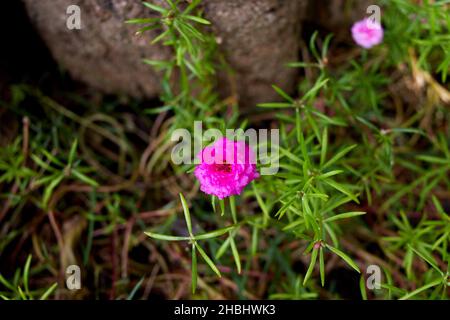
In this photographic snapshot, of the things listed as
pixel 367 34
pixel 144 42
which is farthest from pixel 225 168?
pixel 367 34

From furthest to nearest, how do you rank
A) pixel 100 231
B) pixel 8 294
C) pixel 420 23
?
pixel 100 231 → pixel 420 23 → pixel 8 294

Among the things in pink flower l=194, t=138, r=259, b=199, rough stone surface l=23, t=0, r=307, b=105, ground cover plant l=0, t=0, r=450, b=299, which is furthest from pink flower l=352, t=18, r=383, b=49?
pink flower l=194, t=138, r=259, b=199

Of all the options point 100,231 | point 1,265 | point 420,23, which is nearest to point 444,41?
point 420,23

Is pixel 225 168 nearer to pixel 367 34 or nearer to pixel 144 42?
pixel 144 42

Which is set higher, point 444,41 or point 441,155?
point 444,41

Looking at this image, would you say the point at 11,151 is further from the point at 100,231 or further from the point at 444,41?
the point at 444,41

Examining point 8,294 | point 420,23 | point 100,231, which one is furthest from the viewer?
point 100,231

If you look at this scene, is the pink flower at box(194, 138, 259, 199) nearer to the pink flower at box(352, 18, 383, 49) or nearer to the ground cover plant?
the ground cover plant
